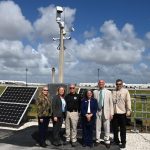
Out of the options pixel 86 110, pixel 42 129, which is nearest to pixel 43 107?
pixel 42 129

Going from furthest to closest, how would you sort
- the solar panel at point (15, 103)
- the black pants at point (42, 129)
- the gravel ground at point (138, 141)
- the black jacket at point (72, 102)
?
the solar panel at point (15, 103)
the gravel ground at point (138, 141)
the black pants at point (42, 129)
the black jacket at point (72, 102)

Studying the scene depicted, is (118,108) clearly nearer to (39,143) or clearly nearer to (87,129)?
(87,129)

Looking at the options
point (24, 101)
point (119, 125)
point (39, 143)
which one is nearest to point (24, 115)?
point (24, 101)

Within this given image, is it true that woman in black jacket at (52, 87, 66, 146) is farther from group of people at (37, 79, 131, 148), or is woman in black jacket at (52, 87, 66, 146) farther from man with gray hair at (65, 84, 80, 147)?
man with gray hair at (65, 84, 80, 147)

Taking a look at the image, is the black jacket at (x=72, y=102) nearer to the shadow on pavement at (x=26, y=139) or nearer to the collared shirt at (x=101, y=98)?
the collared shirt at (x=101, y=98)

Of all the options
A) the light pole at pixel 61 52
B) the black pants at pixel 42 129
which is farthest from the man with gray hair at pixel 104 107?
the light pole at pixel 61 52

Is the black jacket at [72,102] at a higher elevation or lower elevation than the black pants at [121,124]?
higher

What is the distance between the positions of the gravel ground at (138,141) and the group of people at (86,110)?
0.55 meters

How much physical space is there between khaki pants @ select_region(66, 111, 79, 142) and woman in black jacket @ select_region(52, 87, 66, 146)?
0.22m

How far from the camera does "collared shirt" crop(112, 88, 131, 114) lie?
11266 millimetres

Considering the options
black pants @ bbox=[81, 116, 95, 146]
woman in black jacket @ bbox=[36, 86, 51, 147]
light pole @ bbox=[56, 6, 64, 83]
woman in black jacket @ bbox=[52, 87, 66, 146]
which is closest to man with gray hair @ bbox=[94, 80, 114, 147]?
black pants @ bbox=[81, 116, 95, 146]

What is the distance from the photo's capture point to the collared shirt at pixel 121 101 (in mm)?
11266

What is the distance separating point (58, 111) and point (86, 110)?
82cm

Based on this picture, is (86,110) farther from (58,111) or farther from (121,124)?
(121,124)
